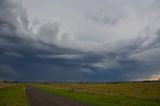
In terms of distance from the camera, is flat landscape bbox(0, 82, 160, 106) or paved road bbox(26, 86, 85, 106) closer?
paved road bbox(26, 86, 85, 106)

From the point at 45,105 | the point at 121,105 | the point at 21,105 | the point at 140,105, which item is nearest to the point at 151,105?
the point at 140,105

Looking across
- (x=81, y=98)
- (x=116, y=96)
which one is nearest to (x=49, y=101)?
(x=81, y=98)

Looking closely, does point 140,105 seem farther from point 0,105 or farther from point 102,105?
point 0,105

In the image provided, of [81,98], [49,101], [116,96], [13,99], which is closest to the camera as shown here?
[49,101]

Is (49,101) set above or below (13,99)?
below

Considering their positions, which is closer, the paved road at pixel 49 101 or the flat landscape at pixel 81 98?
the paved road at pixel 49 101

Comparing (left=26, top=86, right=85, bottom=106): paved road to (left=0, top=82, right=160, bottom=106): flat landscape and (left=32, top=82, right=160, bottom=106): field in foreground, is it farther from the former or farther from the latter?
(left=32, top=82, right=160, bottom=106): field in foreground

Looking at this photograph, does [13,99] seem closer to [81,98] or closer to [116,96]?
[81,98]

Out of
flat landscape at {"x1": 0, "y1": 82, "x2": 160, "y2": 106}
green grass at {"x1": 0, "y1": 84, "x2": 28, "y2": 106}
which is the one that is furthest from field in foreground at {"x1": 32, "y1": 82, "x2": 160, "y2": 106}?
green grass at {"x1": 0, "y1": 84, "x2": 28, "y2": 106}

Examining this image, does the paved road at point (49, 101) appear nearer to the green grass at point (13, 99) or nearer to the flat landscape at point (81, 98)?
the flat landscape at point (81, 98)

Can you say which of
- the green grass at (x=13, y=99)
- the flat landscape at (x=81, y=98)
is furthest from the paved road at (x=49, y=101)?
the green grass at (x=13, y=99)

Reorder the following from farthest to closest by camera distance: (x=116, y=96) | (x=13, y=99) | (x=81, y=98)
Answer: (x=116, y=96) < (x=81, y=98) < (x=13, y=99)

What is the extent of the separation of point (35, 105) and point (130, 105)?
12025 millimetres

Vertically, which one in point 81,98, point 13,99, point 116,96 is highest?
point 116,96
